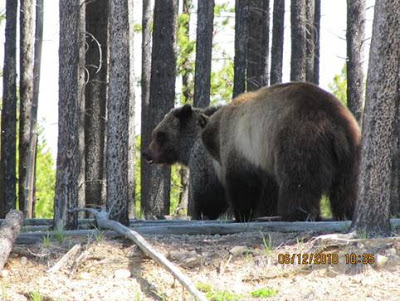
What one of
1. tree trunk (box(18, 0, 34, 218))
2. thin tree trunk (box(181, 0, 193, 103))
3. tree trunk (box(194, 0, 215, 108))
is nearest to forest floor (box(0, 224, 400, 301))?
tree trunk (box(194, 0, 215, 108))

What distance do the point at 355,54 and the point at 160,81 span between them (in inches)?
154

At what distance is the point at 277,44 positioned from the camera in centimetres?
1691

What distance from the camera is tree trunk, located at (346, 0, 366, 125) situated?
13844 mm

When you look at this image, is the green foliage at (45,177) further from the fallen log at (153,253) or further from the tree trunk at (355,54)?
the fallen log at (153,253)

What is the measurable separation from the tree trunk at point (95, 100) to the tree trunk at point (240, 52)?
2.77 m

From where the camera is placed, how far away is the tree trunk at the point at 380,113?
271 inches

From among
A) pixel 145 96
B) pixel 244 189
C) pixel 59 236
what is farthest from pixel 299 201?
pixel 145 96

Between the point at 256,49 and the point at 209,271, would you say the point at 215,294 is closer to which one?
the point at 209,271

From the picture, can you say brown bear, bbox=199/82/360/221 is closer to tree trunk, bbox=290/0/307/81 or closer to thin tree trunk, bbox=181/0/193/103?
tree trunk, bbox=290/0/307/81

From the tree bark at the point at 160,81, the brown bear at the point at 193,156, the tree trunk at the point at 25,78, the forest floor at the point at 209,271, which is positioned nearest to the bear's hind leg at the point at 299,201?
the forest floor at the point at 209,271

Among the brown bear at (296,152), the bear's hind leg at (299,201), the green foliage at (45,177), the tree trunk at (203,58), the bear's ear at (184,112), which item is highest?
the tree trunk at (203,58)

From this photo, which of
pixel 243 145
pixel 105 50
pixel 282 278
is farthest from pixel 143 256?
pixel 105 50

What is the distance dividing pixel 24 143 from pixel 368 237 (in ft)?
35.8

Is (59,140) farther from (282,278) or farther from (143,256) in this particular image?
(282,278)
